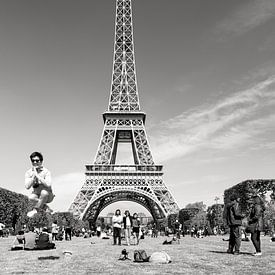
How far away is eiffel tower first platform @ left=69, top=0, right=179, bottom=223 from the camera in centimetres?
5824

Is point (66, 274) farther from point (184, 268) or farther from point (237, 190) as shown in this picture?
point (237, 190)

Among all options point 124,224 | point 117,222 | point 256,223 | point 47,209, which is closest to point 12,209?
point 124,224

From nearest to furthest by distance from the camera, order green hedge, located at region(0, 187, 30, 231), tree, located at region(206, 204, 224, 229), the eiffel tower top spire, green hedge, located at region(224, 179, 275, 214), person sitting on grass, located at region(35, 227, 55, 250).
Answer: person sitting on grass, located at region(35, 227, 55, 250)
green hedge, located at region(224, 179, 275, 214)
green hedge, located at region(0, 187, 30, 231)
tree, located at region(206, 204, 224, 229)
the eiffel tower top spire

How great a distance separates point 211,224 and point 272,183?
20492mm

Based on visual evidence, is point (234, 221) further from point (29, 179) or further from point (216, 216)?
point (216, 216)

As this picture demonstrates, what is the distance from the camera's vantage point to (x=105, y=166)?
200 feet

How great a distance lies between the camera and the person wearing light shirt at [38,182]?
881 cm

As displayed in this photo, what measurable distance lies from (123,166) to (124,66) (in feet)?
61.9

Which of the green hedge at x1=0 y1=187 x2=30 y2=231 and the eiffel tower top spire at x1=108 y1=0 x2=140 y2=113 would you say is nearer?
the green hedge at x1=0 y1=187 x2=30 y2=231

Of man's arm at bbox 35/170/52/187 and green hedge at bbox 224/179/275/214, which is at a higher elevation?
green hedge at bbox 224/179/275/214

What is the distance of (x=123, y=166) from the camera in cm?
6397

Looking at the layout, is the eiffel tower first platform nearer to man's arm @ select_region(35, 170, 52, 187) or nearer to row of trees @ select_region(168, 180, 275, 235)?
row of trees @ select_region(168, 180, 275, 235)

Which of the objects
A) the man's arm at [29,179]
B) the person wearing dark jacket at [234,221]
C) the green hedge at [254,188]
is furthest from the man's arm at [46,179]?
the green hedge at [254,188]

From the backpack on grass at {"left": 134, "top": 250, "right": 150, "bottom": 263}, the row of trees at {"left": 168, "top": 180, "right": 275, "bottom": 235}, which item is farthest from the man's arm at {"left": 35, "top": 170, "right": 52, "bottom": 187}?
the row of trees at {"left": 168, "top": 180, "right": 275, "bottom": 235}
